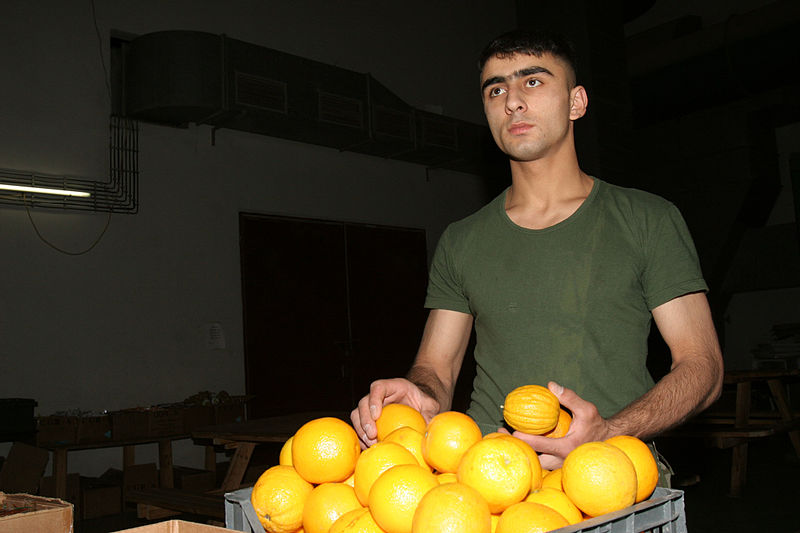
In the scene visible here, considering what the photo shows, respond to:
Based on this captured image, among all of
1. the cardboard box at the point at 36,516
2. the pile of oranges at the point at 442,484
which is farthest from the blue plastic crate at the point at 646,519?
the cardboard box at the point at 36,516

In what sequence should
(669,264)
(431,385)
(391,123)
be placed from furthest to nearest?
1. (391,123)
2. (431,385)
3. (669,264)

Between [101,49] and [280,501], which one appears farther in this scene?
[101,49]

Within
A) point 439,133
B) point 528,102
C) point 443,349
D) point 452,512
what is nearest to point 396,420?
point 452,512

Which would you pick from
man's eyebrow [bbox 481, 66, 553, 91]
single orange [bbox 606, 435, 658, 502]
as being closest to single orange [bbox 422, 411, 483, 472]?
single orange [bbox 606, 435, 658, 502]

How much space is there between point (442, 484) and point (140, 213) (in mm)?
5519

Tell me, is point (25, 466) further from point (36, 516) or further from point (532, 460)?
point (532, 460)

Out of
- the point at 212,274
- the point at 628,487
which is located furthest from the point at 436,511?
the point at 212,274

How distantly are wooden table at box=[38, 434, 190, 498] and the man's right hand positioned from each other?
4068 millimetres

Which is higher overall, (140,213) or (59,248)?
(140,213)

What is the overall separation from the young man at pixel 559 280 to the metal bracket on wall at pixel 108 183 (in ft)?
15.1

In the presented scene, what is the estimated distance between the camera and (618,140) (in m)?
6.25

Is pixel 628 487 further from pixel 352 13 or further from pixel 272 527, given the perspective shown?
pixel 352 13

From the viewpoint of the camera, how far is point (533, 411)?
3.30ft

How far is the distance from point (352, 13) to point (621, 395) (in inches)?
271
